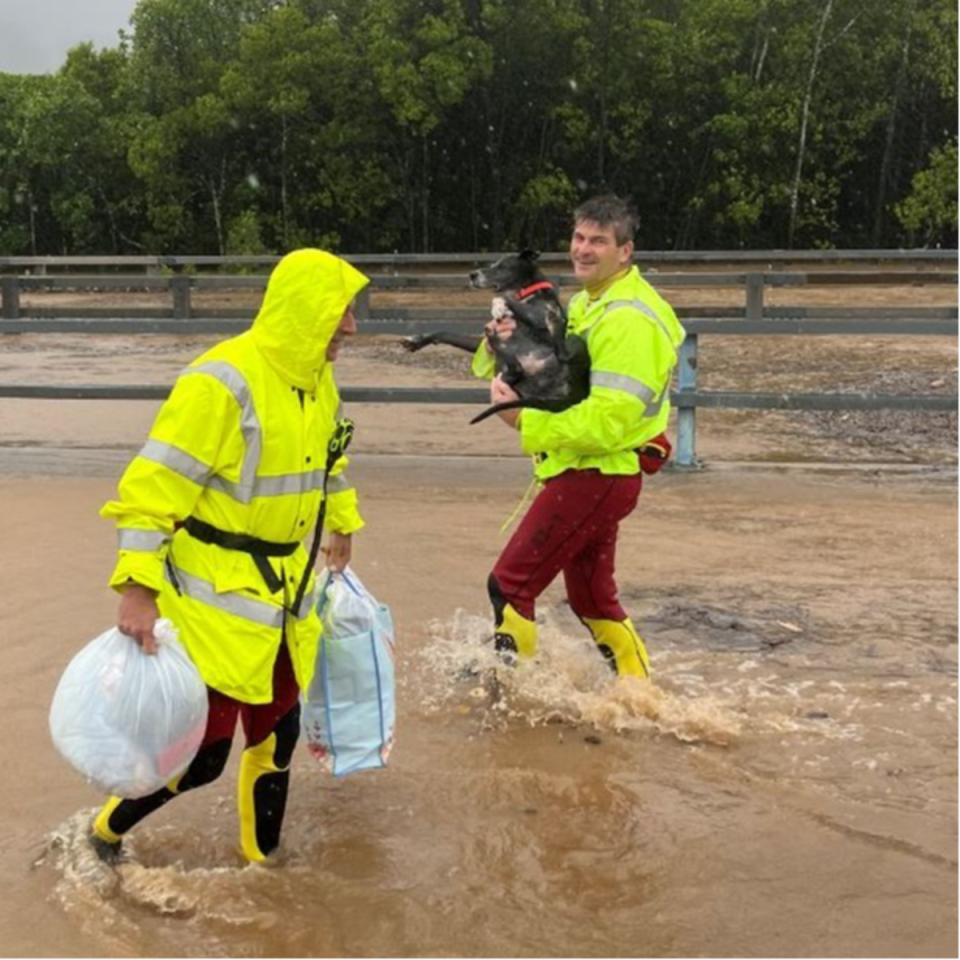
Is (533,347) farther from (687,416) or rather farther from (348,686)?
(687,416)

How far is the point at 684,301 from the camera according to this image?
22.6 meters

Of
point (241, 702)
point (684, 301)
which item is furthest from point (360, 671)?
point (684, 301)

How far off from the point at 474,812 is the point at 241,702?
961 mm

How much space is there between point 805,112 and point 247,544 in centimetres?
3287

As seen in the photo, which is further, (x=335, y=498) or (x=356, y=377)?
(x=356, y=377)

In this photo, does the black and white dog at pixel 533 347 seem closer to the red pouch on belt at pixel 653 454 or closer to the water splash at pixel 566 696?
the red pouch on belt at pixel 653 454

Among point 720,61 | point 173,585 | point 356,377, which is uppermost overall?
point 720,61

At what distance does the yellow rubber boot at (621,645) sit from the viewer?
4.46 m

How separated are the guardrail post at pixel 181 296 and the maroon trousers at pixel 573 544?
38.5 ft

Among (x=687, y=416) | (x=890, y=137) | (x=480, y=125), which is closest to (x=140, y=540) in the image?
(x=687, y=416)

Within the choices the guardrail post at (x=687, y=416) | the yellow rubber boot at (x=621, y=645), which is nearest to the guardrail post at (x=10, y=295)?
the guardrail post at (x=687, y=416)

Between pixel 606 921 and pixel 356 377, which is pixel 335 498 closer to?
pixel 606 921

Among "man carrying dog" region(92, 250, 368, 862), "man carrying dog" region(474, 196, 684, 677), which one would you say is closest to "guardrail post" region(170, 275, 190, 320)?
"man carrying dog" region(474, 196, 684, 677)

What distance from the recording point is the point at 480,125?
34438 mm
